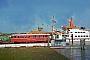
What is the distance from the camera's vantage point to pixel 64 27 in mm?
108812

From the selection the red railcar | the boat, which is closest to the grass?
the red railcar

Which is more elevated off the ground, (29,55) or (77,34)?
(77,34)

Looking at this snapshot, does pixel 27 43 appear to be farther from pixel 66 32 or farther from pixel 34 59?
pixel 66 32

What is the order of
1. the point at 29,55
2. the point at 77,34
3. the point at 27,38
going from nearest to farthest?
→ the point at 29,55 < the point at 27,38 < the point at 77,34

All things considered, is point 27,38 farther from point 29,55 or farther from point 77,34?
point 77,34

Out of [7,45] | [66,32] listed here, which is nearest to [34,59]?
[7,45]

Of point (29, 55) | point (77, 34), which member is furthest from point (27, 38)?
point (77, 34)

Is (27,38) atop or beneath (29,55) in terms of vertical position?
atop

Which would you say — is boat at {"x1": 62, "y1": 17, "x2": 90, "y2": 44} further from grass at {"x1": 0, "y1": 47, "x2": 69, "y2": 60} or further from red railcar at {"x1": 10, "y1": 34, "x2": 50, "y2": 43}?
grass at {"x1": 0, "y1": 47, "x2": 69, "y2": 60}

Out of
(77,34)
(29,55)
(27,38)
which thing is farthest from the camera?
(77,34)

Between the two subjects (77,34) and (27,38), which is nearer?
(27,38)

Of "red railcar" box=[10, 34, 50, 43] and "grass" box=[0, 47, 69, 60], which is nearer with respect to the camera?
"grass" box=[0, 47, 69, 60]

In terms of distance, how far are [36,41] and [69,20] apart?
56.9m

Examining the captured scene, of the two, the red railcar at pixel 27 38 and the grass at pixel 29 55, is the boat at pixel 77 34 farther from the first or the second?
the grass at pixel 29 55
